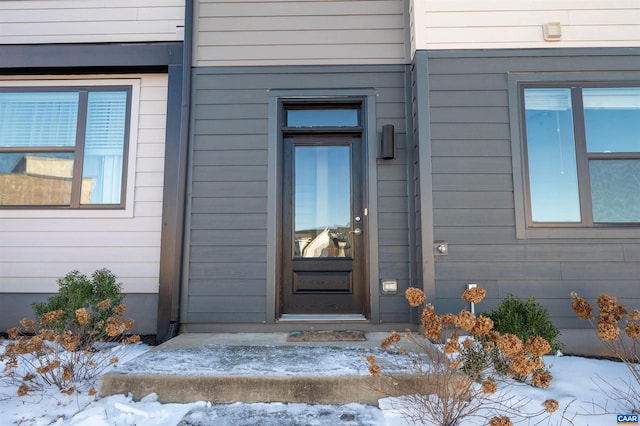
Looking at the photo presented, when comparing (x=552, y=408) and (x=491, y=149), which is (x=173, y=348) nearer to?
(x=552, y=408)

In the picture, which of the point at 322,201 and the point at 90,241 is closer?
the point at 90,241

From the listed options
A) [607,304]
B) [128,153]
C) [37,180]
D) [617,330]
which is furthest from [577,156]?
[37,180]

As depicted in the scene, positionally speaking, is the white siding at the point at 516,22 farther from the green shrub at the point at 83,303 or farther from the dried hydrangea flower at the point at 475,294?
the green shrub at the point at 83,303

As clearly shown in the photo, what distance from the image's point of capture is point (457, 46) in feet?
10.8

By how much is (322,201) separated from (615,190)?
2527mm

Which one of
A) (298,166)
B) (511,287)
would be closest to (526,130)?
(511,287)

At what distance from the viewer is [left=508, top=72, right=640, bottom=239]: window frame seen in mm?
3080

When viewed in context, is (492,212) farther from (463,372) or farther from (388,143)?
(463,372)

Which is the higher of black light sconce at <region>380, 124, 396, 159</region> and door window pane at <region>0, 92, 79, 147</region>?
door window pane at <region>0, 92, 79, 147</region>

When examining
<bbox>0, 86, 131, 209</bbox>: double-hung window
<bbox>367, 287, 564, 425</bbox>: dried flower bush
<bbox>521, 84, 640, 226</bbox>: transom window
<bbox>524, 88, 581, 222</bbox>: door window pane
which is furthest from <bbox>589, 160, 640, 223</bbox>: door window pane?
<bbox>0, 86, 131, 209</bbox>: double-hung window

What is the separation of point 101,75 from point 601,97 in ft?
15.3

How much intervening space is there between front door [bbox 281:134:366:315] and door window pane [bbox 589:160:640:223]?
77.9 inches

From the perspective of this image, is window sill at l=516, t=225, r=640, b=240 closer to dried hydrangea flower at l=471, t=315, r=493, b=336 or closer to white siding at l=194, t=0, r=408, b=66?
dried hydrangea flower at l=471, t=315, r=493, b=336

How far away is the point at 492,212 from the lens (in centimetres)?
313
